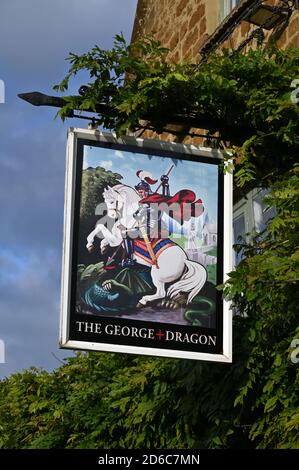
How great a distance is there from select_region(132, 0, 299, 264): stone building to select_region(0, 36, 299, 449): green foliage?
46 centimetres

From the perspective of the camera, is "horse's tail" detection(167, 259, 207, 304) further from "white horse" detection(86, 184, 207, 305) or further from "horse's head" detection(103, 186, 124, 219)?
"horse's head" detection(103, 186, 124, 219)

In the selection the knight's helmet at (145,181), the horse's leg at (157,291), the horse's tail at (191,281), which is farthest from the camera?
the knight's helmet at (145,181)

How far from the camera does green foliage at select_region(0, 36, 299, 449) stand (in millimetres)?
7699

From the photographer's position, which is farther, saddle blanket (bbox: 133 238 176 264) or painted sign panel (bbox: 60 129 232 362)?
saddle blanket (bbox: 133 238 176 264)

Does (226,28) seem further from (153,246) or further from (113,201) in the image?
(153,246)

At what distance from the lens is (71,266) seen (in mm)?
7711

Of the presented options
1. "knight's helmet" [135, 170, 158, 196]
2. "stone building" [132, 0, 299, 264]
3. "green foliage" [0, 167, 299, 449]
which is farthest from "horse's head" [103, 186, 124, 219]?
"stone building" [132, 0, 299, 264]

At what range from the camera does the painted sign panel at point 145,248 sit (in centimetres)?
762

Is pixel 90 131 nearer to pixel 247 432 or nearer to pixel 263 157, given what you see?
pixel 263 157

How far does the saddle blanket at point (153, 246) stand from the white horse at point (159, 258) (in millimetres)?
22

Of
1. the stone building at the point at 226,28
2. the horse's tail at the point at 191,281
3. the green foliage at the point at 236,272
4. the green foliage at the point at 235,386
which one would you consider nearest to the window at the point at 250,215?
the stone building at the point at 226,28

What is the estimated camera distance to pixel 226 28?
11438mm

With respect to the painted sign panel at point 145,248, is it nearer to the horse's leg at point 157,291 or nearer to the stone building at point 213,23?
the horse's leg at point 157,291

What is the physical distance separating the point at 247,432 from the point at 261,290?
124 centimetres
